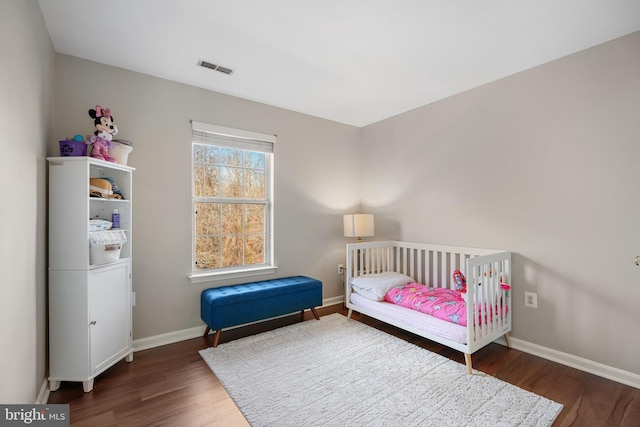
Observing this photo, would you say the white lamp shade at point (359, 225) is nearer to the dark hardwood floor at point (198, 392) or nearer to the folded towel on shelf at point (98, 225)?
the dark hardwood floor at point (198, 392)

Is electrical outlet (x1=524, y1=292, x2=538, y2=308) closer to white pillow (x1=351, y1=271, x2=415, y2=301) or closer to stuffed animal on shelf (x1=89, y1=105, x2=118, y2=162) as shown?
white pillow (x1=351, y1=271, x2=415, y2=301)

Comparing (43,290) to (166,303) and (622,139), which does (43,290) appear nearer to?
(166,303)

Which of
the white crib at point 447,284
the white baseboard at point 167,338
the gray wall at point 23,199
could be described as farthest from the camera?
the white baseboard at point 167,338

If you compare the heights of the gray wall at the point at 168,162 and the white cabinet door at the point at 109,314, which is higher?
the gray wall at the point at 168,162

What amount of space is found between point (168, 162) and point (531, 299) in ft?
11.1

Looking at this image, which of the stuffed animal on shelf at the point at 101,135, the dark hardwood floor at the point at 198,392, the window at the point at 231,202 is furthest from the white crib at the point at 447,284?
the stuffed animal on shelf at the point at 101,135

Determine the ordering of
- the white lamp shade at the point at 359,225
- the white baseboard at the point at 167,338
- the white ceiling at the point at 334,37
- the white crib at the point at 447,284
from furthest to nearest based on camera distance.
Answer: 1. the white lamp shade at the point at 359,225
2. the white baseboard at the point at 167,338
3. the white crib at the point at 447,284
4. the white ceiling at the point at 334,37

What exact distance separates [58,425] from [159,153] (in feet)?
6.49

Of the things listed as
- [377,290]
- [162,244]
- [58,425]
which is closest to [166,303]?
[162,244]

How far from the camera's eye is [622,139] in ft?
6.68

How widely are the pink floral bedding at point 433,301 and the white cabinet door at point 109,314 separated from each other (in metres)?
2.24

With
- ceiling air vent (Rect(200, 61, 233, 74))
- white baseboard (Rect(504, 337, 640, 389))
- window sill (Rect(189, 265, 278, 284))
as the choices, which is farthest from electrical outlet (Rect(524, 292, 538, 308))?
ceiling air vent (Rect(200, 61, 233, 74))

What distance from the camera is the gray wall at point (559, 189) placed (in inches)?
79.8

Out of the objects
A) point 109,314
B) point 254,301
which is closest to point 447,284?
point 254,301
